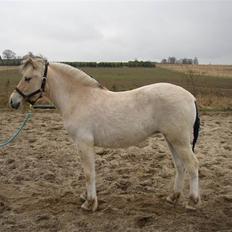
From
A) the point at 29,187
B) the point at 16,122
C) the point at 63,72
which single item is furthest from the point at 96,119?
the point at 16,122

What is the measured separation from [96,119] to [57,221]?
1370 mm

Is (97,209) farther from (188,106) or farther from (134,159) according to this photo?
(134,159)

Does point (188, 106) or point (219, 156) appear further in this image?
point (219, 156)

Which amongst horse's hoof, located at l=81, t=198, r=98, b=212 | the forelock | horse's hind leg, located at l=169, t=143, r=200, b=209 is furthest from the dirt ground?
the forelock

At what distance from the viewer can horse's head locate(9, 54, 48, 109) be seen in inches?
178

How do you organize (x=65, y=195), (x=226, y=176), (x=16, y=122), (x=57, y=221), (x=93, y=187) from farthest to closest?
(x=16, y=122)
(x=226, y=176)
(x=65, y=195)
(x=93, y=187)
(x=57, y=221)

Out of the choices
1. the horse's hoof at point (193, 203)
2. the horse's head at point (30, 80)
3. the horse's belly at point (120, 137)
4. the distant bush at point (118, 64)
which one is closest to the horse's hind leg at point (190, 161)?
the horse's hoof at point (193, 203)

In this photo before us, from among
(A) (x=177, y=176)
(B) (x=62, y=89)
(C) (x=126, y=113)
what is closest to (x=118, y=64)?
(B) (x=62, y=89)

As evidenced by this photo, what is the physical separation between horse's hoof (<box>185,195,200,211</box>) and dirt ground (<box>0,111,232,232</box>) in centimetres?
7

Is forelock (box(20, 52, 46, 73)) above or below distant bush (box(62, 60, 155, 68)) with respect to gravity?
above

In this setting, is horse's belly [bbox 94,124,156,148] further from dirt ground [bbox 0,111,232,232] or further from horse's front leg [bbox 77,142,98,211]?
dirt ground [bbox 0,111,232,232]

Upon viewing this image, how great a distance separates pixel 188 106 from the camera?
4.39m

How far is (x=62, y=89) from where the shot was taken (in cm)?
472

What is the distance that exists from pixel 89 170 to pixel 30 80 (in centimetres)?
143
